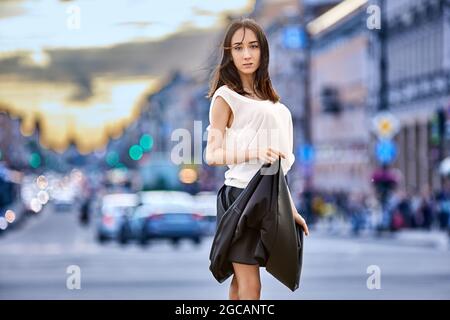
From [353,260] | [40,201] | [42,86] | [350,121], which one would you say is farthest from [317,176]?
[42,86]

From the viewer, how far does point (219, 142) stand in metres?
5.35

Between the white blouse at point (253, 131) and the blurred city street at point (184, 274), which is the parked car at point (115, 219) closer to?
the blurred city street at point (184, 274)

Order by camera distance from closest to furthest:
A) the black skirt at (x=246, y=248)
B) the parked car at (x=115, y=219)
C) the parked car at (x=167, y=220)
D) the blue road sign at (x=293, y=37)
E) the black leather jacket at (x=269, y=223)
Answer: the black leather jacket at (x=269, y=223)
the black skirt at (x=246, y=248)
the parked car at (x=167, y=220)
the parked car at (x=115, y=219)
the blue road sign at (x=293, y=37)

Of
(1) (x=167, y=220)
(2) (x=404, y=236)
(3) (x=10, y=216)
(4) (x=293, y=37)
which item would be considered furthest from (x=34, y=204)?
(1) (x=167, y=220)

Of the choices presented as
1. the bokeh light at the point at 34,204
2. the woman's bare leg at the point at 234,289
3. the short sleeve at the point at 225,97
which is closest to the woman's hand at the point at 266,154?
the short sleeve at the point at 225,97

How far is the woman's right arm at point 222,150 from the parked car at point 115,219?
3995 cm

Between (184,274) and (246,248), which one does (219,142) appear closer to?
(246,248)

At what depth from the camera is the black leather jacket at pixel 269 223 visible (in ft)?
16.8

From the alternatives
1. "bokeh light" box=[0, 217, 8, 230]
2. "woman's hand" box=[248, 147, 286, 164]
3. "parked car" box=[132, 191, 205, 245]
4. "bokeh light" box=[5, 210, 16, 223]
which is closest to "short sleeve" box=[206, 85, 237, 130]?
"woman's hand" box=[248, 147, 286, 164]

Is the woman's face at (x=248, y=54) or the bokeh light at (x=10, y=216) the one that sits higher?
the woman's face at (x=248, y=54)

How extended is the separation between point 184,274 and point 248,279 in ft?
71.7

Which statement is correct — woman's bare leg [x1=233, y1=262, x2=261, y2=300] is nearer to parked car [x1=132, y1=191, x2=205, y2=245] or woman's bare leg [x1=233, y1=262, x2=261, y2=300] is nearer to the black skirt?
the black skirt
